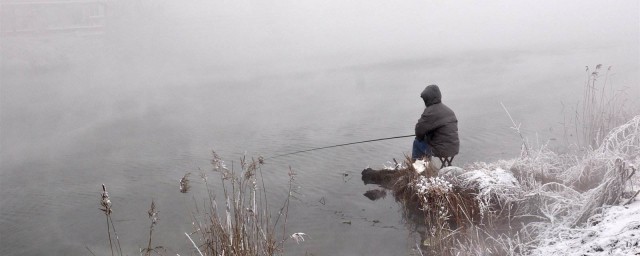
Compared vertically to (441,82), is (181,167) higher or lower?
lower

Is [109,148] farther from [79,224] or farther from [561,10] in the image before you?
[561,10]

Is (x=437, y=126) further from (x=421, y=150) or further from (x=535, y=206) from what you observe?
(x=535, y=206)

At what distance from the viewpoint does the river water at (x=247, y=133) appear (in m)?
7.95

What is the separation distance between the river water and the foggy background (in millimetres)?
50

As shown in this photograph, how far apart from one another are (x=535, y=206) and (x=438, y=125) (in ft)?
6.30

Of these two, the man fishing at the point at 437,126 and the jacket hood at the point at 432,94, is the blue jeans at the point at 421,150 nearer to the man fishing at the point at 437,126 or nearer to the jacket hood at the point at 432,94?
the man fishing at the point at 437,126

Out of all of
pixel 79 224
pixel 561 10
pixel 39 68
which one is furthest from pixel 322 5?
pixel 79 224

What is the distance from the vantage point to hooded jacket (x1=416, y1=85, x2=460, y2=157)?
794cm

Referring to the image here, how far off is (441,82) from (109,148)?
11870 mm

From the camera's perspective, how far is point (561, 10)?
170 feet

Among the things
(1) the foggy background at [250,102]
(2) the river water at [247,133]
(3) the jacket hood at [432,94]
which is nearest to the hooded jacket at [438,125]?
(3) the jacket hood at [432,94]

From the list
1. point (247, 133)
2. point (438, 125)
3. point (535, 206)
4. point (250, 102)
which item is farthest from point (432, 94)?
point (250, 102)

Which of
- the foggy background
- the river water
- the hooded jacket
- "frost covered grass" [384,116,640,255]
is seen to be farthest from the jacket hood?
the foggy background

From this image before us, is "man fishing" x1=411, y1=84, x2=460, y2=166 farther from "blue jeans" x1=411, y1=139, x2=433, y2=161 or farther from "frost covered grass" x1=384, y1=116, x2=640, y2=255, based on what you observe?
"frost covered grass" x1=384, y1=116, x2=640, y2=255
